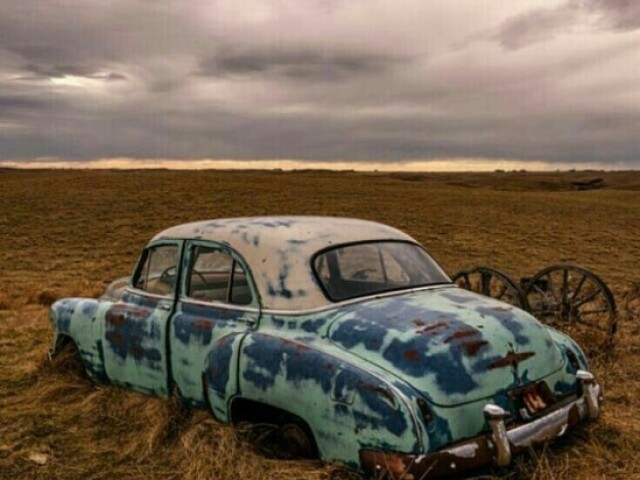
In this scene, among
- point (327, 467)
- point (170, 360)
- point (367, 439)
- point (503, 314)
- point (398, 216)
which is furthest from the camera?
point (398, 216)

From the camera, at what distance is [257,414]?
4250mm

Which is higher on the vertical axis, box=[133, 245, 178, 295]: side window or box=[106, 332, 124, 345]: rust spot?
box=[133, 245, 178, 295]: side window

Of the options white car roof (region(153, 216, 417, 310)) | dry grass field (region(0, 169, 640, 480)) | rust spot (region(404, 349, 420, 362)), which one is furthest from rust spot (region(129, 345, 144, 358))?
rust spot (region(404, 349, 420, 362))

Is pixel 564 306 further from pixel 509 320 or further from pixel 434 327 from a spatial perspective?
pixel 434 327

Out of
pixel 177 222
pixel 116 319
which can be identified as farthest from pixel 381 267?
pixel 177 222

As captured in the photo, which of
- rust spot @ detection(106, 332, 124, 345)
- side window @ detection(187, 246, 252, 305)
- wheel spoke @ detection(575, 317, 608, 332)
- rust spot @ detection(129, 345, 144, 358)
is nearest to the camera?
side window @ detection(187, 246, 252, 305)

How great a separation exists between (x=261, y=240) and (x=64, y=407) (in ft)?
8.44

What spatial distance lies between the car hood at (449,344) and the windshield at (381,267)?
0.46m

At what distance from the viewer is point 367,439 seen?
3410mm

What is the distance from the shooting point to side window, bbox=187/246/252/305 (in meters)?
4.50

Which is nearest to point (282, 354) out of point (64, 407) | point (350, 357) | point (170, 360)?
point (350, 357)

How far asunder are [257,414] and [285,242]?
114cm

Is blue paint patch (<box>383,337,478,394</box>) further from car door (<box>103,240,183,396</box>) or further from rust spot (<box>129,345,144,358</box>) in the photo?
rust spot (<box>129,345,144,358</box>)

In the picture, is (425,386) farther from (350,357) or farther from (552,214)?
(552,214)
